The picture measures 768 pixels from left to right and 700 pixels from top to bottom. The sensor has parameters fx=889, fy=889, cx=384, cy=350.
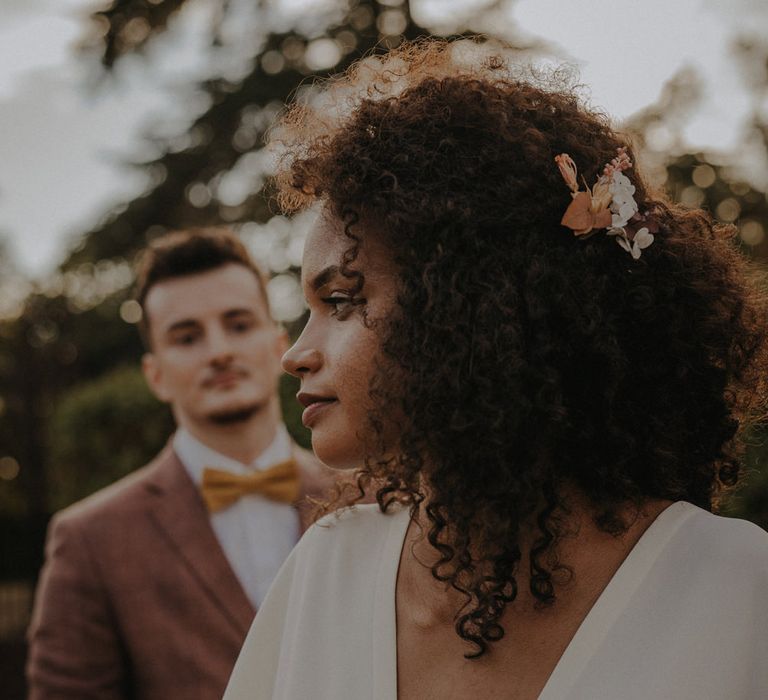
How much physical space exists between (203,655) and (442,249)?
6.96 feet

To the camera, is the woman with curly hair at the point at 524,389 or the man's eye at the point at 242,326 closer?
the woman with curly hair at the point at 524,389

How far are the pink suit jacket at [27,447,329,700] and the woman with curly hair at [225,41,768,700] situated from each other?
1512 mm

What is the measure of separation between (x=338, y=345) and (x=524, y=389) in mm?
340

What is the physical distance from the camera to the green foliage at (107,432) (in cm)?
849

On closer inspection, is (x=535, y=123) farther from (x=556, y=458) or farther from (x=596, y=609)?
(x=596, y=609)

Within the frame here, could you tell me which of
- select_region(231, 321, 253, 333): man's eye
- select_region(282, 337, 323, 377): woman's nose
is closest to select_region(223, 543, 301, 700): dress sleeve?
select_region(282, 337, 323, 377): woman's nose

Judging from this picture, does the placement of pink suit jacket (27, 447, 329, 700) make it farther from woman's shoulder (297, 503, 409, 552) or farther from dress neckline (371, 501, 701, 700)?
dress neckline (371, 501, 701, 700)

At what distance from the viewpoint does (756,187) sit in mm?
6422

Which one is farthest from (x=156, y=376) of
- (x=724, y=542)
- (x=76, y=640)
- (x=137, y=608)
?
(x=724, y=542)

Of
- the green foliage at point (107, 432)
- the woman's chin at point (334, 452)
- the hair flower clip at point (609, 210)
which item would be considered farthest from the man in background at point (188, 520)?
the green foliage at point (107, 432)

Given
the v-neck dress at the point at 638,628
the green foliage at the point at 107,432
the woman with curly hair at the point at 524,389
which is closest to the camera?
the v-neck dress at the point at 638,628

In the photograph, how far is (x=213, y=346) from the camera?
3484mm

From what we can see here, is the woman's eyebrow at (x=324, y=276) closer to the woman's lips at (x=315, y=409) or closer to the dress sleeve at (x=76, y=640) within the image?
the woman's lips at (x=315, y=409)

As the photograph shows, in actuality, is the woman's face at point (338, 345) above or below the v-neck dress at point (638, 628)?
above
